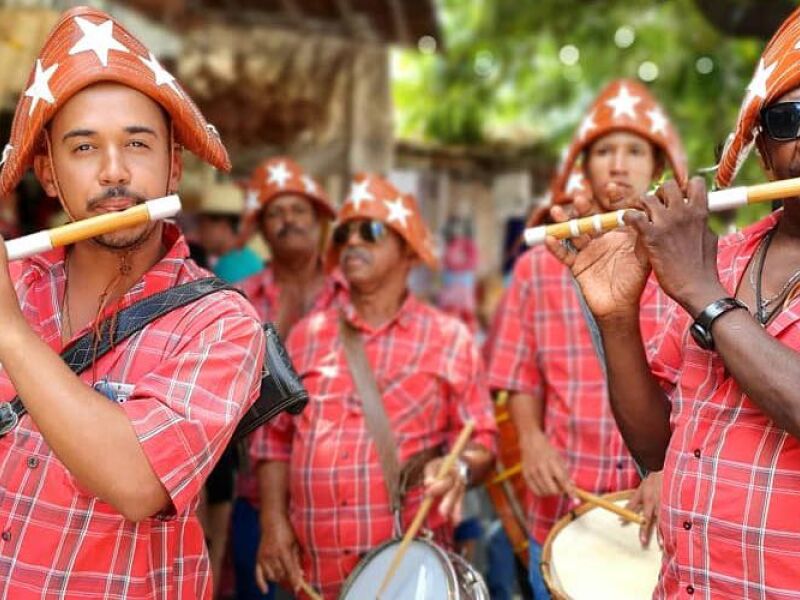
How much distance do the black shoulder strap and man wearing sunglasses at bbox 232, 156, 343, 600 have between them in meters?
2.06

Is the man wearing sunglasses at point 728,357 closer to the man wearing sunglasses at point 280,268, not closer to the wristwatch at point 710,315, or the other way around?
the wristwatch at point 710,315

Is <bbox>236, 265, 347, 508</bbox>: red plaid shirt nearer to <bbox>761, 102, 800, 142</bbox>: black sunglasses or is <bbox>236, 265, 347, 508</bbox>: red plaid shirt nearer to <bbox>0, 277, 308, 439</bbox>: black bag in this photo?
<bbox>0, 277, 308, 439</bbox>: black bag

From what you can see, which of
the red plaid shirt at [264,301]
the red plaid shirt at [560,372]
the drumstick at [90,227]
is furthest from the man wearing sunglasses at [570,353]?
the drumstick at [90,227]

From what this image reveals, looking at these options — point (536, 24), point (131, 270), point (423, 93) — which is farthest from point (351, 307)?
point (423, 93)

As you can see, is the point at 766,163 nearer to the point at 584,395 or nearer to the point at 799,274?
A: the point at 799,274

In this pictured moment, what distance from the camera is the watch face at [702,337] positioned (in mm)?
1858

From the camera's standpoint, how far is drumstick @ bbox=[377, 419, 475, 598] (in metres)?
3.15

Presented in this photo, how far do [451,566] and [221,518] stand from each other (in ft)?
5.30

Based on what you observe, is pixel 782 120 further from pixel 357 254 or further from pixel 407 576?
pixel 357 254

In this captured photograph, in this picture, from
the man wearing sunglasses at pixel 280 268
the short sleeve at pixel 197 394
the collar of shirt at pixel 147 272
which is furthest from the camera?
the man wearing sunglasses at pixel 280 268

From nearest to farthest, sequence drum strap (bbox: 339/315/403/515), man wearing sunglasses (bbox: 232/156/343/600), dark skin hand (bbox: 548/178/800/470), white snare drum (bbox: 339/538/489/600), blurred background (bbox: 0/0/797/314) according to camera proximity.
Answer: dark skin hand (bbox: 548/178/800/470), white snare drum (bbox: 339/538/489/600), drum strap (bbox: 339/315/403/515), man wearing sunglasses (bbox: 232/156/343/600), blurred background (bbox: 0/0/797/314)

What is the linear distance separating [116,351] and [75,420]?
1.23 feet

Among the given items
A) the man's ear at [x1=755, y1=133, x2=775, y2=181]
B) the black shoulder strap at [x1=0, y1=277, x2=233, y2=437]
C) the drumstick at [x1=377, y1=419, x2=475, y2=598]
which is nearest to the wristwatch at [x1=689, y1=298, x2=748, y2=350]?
the man's ear at [x1=755, y1=133, x2=775, y2=181]

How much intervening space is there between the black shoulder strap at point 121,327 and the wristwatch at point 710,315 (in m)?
1.03
